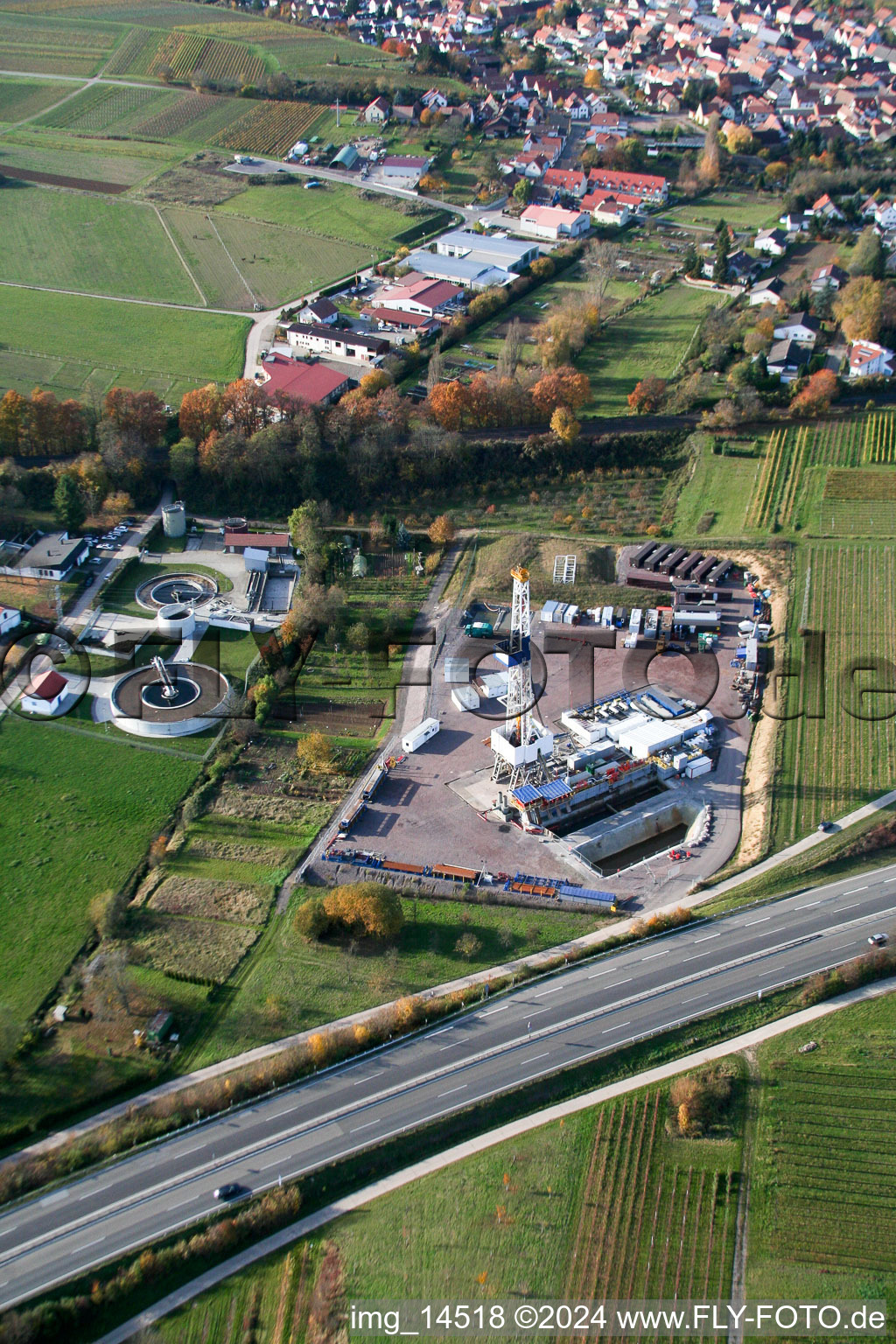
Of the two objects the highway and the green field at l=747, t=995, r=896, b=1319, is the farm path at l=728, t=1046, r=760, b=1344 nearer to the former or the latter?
the green field at l=747, t=995, r=896, b=1319

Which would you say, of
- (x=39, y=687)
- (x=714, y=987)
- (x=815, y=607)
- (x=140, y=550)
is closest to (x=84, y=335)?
(x=140, y=550)

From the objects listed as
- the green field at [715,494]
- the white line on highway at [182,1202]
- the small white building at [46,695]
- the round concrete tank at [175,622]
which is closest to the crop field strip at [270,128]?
the green field at [715,494]

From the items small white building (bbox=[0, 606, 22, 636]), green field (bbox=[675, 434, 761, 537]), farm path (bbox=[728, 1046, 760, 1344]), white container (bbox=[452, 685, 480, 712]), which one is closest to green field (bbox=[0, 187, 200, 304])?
small white building (bbox=[0, 606, 22, 636])

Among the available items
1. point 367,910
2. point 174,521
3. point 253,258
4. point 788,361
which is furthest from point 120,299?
point 367,910

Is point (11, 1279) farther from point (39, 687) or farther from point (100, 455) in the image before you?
point (100, 455)

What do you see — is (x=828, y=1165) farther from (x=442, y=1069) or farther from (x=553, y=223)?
(x=553, y=223)

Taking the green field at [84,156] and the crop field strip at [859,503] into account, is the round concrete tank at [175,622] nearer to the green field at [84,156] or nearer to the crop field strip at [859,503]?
the crop field strip at [859,503]
